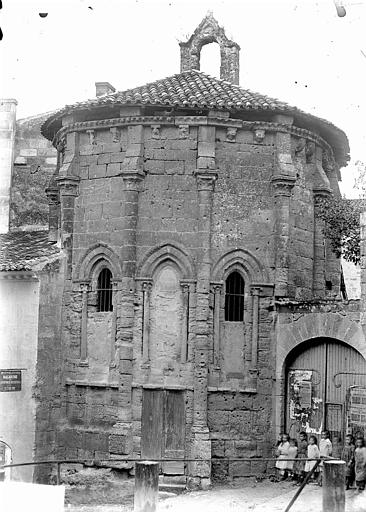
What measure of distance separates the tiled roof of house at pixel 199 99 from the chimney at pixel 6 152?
6181 mm

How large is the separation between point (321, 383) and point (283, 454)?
5.47 ft

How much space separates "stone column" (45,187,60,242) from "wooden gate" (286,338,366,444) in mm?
6736

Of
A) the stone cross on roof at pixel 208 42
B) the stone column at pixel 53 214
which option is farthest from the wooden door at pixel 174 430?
the stone cross on roof at pixel 208 42

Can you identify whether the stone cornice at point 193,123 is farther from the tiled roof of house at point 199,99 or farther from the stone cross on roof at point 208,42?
the stone cross on roof at point 208,42

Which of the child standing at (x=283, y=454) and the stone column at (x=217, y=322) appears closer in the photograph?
the child standing at (x=283, y=454)

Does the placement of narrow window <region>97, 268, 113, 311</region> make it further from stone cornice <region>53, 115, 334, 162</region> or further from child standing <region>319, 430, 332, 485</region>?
child standing <region>319, 430, 332, 485</region>

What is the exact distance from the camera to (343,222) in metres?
18.1

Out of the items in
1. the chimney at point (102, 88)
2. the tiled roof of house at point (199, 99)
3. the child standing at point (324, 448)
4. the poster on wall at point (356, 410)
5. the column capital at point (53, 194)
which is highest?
the chimney at point (102, 88)

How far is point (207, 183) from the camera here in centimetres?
1681

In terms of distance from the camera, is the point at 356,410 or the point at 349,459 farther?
the point at 356,410

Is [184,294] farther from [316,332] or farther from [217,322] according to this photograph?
[316,332]

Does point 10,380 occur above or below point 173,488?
above

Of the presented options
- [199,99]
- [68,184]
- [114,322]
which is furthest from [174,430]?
[199,99]

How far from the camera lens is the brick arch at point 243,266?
55.4 ft
